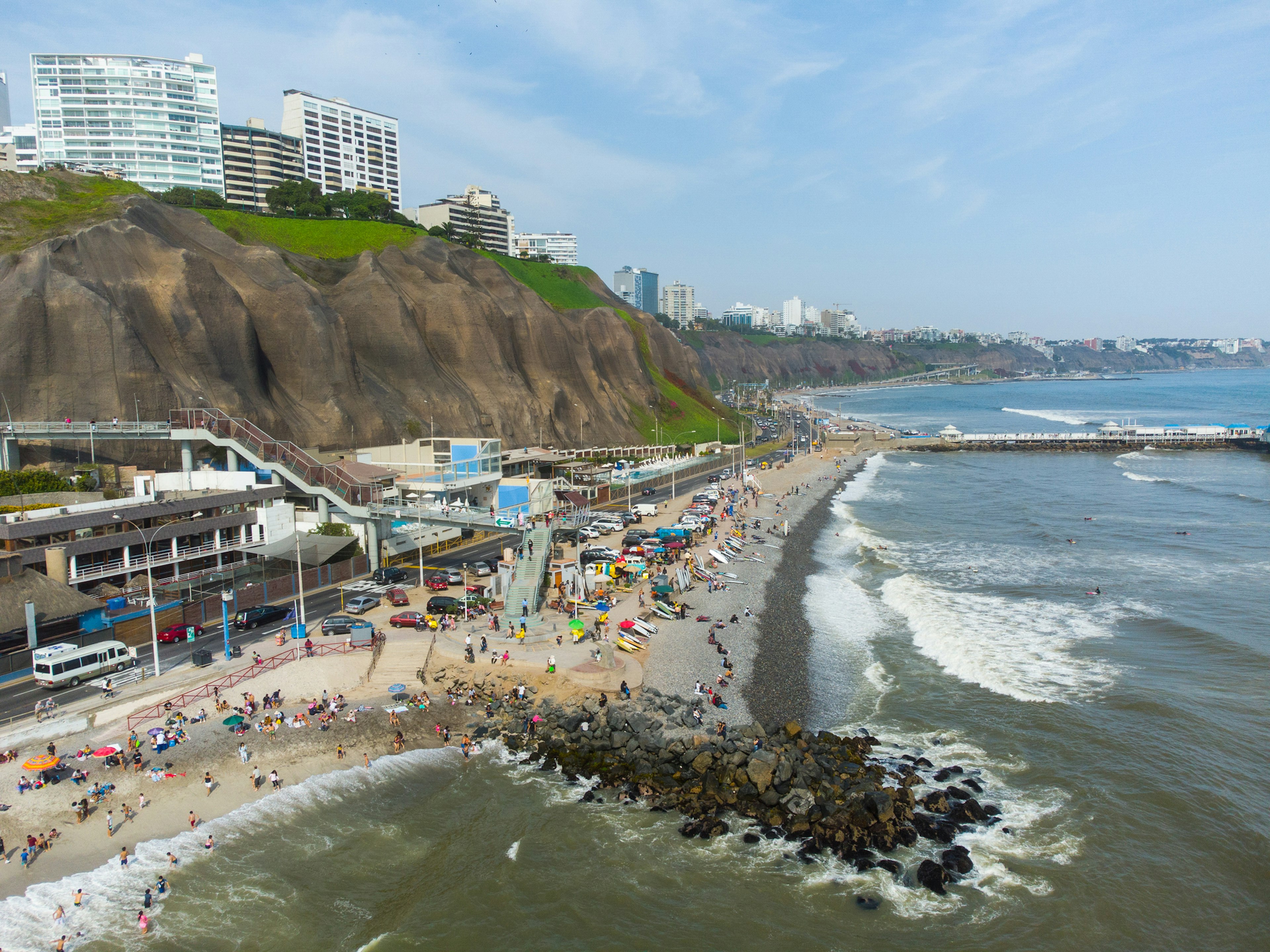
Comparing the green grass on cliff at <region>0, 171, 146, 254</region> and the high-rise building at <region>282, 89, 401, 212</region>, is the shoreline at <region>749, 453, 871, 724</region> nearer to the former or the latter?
the green grass on cliff at <region>0, 171, 146, 254</region>

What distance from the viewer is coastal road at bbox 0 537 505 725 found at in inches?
1073

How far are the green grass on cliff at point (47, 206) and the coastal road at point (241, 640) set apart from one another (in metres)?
34.4

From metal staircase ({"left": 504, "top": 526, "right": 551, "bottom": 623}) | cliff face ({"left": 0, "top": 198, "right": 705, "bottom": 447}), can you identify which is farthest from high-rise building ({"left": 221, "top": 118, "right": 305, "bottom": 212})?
metal staircase ({"left": 504, "top": 526, "right": 551, "bottom": 623})

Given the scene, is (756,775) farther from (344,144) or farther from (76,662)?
(344,144)

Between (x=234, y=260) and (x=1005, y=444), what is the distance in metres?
113

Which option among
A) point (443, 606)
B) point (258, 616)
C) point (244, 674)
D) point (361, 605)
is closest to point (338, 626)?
point (361, 605)

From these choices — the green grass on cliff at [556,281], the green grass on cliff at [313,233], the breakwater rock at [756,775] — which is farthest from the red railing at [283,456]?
the green grass on cliff at [556,281]

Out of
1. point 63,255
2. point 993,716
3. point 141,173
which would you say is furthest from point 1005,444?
point 141,173

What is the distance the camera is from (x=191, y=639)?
33.2 metres

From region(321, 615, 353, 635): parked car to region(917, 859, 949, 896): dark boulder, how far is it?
77.0 feet

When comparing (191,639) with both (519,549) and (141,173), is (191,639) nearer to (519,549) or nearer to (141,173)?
(519,549)

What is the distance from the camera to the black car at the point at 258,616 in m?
35.1

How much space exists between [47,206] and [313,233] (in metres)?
31.3

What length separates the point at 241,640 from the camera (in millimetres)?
33688
